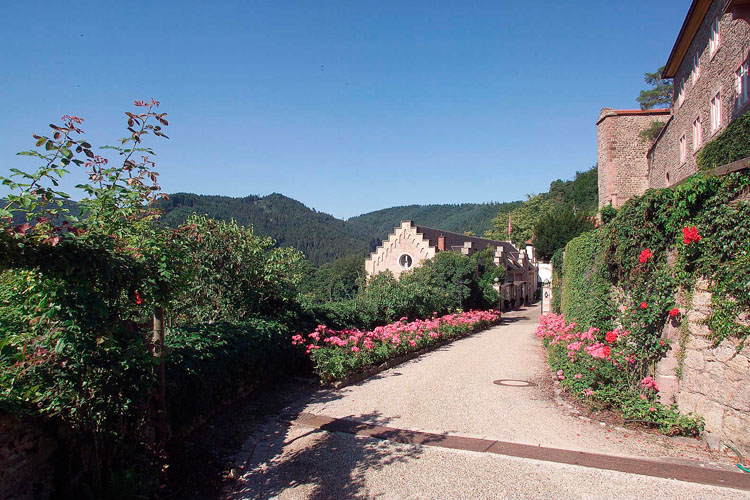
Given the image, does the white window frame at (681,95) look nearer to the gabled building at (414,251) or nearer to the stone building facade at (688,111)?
the stone building facade at (688,111)

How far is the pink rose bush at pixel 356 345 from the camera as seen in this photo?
33.3 feet

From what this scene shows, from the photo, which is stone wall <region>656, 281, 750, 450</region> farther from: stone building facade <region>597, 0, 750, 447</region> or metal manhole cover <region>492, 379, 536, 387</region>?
metal manhole cover <region>492, 379, 536, 387</region>

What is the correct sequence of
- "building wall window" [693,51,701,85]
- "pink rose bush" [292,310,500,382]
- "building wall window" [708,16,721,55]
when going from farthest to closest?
"building wall window" [693,51,701,85] < "building wall window" [708,16,721,55] < "pink rose bush" [292,310,500,382]

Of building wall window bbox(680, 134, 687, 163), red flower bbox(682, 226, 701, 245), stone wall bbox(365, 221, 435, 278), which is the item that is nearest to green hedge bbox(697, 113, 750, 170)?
building wall window bbox(680, 134, 687, 163)

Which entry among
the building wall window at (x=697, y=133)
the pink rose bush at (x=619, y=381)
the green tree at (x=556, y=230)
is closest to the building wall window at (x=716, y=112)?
the building wall window at (x=697, y=133)

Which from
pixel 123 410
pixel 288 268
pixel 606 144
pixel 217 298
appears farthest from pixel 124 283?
pixel 606 144

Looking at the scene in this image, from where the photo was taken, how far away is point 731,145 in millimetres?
12359

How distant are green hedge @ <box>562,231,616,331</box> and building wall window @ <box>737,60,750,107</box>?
630cm

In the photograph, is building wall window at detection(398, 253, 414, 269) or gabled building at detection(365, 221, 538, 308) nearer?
gabled building at detection(365, 221, 538, 308)

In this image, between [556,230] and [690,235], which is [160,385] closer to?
[690,235]

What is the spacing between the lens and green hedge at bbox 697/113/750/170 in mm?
11820

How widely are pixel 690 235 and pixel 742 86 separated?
34.9 feet

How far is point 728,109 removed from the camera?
14.6 metres

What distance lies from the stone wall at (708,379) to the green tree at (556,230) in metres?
30.4
